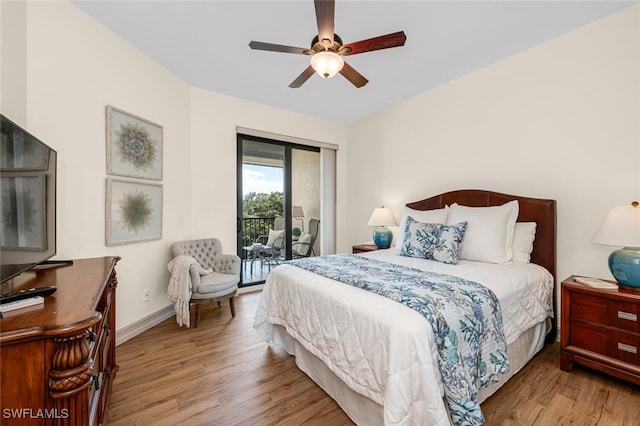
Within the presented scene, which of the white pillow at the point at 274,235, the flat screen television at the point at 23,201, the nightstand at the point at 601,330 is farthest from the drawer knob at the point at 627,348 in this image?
the white pillow at the point at 274,235

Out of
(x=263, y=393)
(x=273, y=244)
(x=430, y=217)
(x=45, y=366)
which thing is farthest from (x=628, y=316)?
(x=273, y=244)

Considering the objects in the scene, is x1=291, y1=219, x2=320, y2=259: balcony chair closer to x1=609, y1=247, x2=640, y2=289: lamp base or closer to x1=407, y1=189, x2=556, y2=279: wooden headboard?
x1=407, y1=189, x2=556, y2=279: wooden headboard

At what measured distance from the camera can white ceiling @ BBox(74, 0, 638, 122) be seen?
2070 mm

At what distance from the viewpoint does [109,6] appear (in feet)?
6.91

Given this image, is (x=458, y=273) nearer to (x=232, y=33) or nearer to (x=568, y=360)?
(x=568, y=360)

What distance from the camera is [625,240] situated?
1756mm

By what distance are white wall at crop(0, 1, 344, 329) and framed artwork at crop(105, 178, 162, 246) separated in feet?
0.23

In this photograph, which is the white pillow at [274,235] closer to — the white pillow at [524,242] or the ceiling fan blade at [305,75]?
the ceiling fan blade at [305,75]

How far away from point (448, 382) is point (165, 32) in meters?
3.35

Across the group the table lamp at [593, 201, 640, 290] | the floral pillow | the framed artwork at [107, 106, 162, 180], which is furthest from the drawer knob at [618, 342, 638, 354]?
the framed artwork at [107, 106, 162, 180]

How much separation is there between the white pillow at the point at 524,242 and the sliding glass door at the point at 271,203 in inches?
119

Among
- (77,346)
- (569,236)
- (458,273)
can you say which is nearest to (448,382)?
(458,273)

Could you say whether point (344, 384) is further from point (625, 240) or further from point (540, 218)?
point (540, 218)

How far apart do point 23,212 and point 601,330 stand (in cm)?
351
